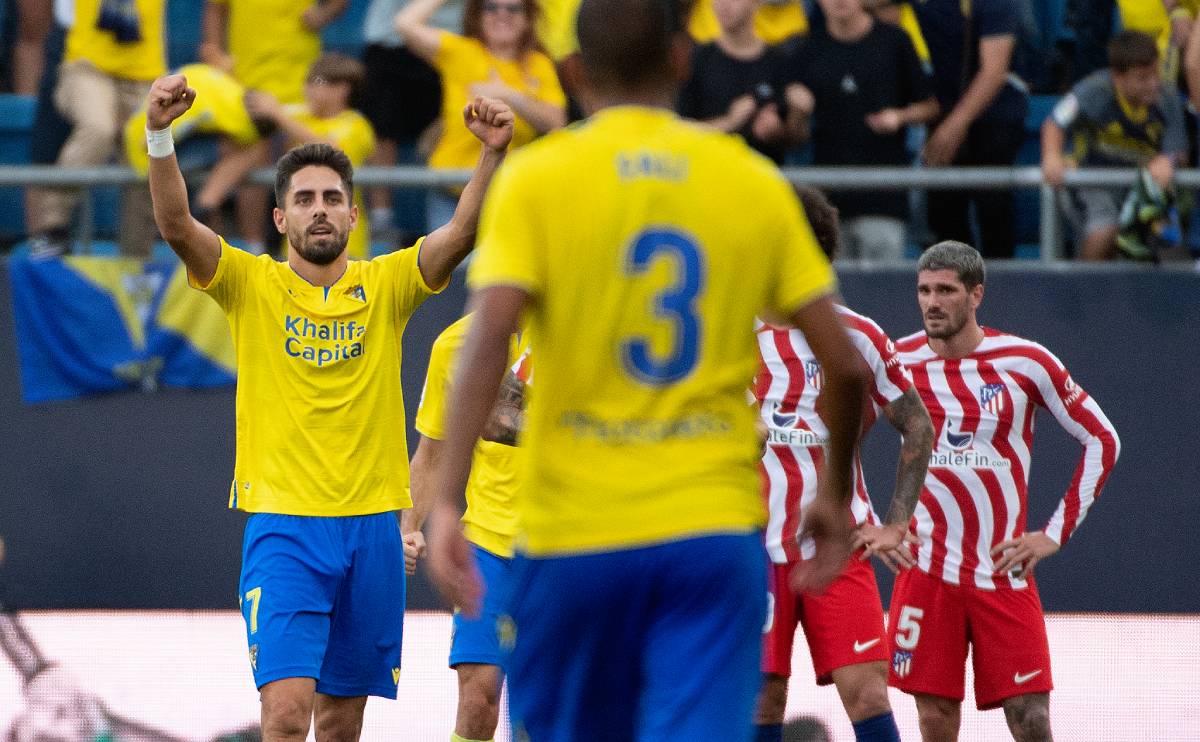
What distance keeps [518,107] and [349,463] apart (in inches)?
137

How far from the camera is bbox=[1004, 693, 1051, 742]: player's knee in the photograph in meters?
6.68

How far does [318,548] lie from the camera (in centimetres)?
564

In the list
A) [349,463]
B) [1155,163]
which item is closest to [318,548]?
[349,463]

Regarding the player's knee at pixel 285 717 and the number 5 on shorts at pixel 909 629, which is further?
the number 5 on shorts at pixel 909 629

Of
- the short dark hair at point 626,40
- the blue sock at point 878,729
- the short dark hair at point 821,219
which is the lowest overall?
the blue sock at point 878,729

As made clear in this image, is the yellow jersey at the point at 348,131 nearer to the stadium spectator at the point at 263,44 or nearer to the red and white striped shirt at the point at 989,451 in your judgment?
the stadium spectator at the point at 263,44

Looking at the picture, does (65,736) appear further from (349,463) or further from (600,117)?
(600,117)

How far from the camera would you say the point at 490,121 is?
208 inches

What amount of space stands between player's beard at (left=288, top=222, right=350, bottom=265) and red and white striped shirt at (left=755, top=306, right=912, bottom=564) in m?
1.58

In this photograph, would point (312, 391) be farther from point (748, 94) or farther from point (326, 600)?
point (748, 94)

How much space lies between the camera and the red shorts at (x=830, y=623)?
6.17 meters

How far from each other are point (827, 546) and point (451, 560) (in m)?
0.81

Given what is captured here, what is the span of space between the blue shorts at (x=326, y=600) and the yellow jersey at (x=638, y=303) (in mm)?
2348

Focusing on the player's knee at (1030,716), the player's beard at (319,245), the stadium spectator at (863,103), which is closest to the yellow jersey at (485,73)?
the stadium spectator at (863,103)
